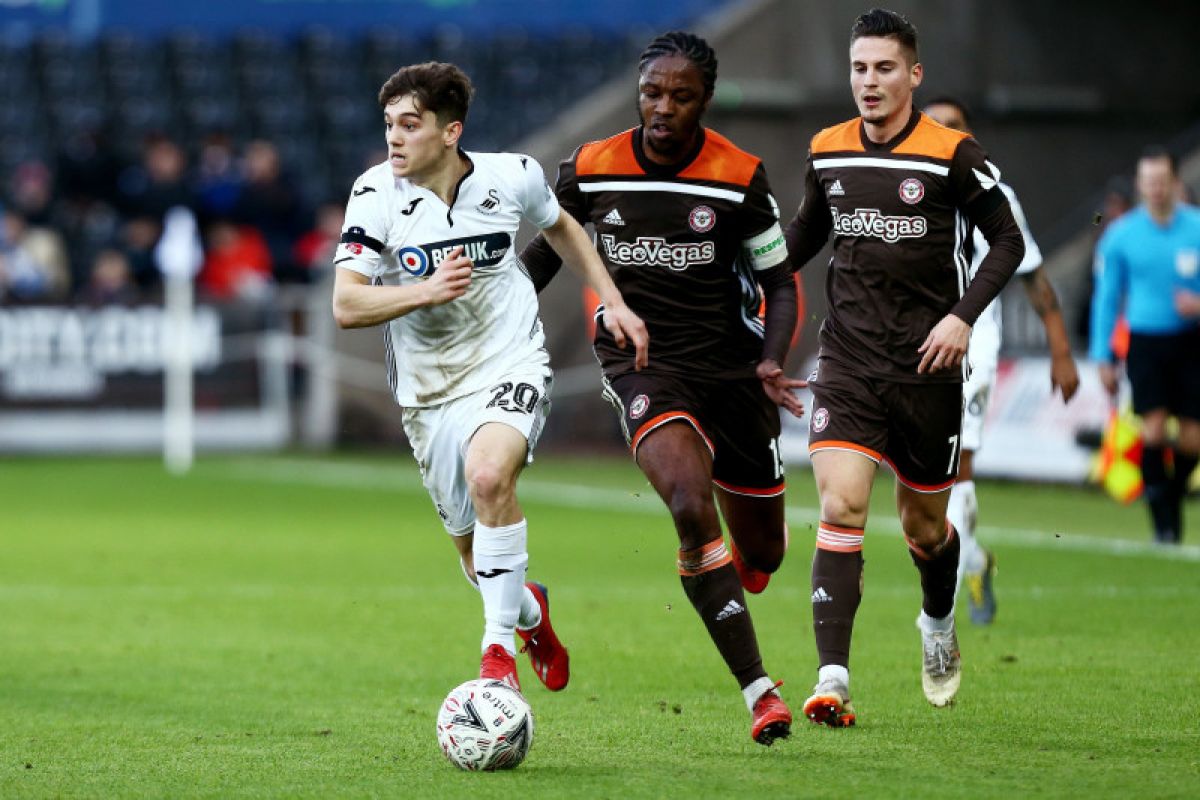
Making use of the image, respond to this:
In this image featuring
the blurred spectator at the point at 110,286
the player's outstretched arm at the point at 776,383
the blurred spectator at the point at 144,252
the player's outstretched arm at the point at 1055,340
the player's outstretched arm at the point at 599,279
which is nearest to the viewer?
the player's outstretched arm at the point at 599,279

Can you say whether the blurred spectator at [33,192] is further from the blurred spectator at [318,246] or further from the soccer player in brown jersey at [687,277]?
the soccer player in brown jersey at [687,277]

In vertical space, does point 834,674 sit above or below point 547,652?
above

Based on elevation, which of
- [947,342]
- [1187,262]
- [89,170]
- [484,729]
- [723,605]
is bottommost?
[484,729]

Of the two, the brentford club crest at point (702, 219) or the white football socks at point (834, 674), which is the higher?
the brentford club crest at point (702, 219)

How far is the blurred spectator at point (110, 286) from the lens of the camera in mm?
23672

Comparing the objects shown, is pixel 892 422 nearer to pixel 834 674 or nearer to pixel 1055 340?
pixel 834 674

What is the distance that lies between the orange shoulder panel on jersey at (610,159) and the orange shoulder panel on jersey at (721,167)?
198 millimetres

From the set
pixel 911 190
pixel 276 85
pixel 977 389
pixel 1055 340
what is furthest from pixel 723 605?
pixel 276 85

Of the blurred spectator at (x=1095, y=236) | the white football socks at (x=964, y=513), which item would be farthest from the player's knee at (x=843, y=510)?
the blurred spectator at (x=1095, y=236)

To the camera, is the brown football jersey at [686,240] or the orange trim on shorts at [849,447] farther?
the brown football jersey at [686,240]

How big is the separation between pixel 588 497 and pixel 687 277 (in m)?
11.3

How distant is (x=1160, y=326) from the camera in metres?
13.3

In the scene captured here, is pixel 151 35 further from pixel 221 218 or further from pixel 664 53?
pixel 664 53

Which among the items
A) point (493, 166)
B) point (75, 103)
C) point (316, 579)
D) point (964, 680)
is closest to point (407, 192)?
point (493, 166)
